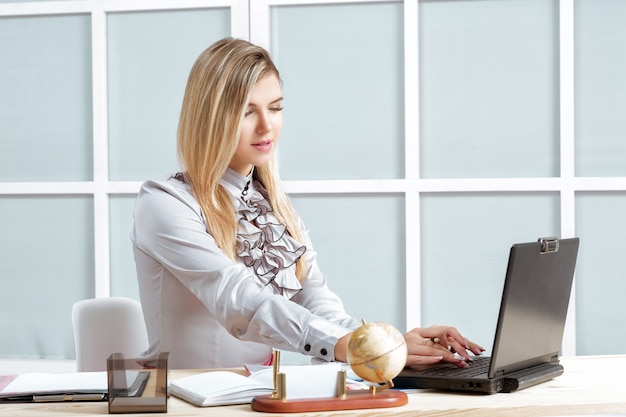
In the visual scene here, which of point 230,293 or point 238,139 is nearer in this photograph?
point 230,293

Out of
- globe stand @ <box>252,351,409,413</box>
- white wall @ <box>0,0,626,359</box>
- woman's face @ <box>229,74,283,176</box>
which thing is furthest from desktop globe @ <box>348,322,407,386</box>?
white wall @ <box>0,0,626,359</box>

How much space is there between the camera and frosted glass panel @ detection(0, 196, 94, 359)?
11.3ft

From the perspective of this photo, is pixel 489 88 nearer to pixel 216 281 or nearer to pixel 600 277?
pixel 600 277

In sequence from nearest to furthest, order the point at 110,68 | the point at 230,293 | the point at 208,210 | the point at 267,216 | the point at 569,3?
the point at 230,293 < the point at 208,210 < the point at 267,216 < the point at 569,3 < the point at 110,68

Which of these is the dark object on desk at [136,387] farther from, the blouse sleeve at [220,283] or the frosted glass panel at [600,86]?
the frosted glass panel at [600,86]

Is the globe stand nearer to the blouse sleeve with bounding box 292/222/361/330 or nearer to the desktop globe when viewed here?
the desktop globe

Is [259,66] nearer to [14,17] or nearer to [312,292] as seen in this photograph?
[312,292]

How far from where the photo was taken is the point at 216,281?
200 cm

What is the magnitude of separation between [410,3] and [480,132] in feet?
1.80

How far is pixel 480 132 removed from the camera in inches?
127

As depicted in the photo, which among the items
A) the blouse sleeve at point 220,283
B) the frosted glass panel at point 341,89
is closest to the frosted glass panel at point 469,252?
the frosted glass panel at point 341,89

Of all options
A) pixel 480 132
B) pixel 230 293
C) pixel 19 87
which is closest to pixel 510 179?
pixel 480 132

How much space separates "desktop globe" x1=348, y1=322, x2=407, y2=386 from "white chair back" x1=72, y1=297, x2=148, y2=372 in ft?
4.26

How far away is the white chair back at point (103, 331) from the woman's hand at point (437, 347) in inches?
43.6
